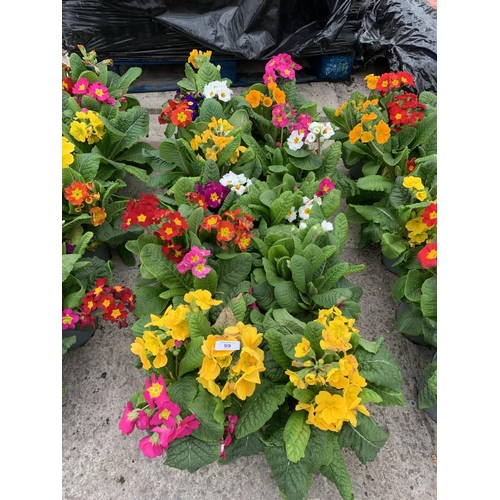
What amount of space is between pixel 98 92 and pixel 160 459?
6.09 ft

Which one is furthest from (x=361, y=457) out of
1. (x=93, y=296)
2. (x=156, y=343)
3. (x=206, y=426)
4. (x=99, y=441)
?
(x=93, y=296)

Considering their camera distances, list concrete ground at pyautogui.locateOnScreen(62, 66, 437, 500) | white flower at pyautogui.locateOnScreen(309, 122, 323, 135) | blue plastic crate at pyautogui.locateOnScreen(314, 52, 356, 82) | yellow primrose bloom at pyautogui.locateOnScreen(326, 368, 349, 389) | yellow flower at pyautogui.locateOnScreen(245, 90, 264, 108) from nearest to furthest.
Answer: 1. yellow primrose bloom at pyautogui.locateOnScreen(326, 368, 349, 389)
2. concrete ground at pyautogui.locateOnScreen(62, 66, 437, 500)
3. white flower at pyautogui.locateOnScreen(309, 122, 323, 135)
4. yellow flower at pyautogui.locateOnScreen(245, 90, 264, 108)
5. blue plastic crate at pyautogui.locateOnScreen(314, 52, 356, 82)

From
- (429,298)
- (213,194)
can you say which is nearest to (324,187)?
(213,194)

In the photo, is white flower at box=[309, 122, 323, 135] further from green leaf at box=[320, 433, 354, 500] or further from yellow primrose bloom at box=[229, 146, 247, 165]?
green leaf at box=[320, 433, 354, 500]

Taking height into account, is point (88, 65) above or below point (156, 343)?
above

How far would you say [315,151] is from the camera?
245 cm

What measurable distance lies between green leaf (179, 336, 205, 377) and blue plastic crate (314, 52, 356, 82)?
2909 millimetres

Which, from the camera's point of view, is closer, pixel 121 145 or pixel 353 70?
pixel 121 145

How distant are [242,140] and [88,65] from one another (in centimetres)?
113

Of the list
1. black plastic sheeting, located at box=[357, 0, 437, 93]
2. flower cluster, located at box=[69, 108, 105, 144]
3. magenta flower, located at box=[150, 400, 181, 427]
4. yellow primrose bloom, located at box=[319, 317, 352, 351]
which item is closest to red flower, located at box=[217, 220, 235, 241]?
yellow primrose bloom, located at box=[319, 317, 352, 351]

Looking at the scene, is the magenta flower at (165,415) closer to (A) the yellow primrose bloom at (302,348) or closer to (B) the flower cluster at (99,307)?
(A) the yellow primrose bloom at (302,348)

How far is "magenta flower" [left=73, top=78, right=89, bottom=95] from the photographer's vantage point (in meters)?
2.42

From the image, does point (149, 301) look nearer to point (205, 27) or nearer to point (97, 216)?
point (97, 216)

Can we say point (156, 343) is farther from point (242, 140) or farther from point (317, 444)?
point (242, 140)
